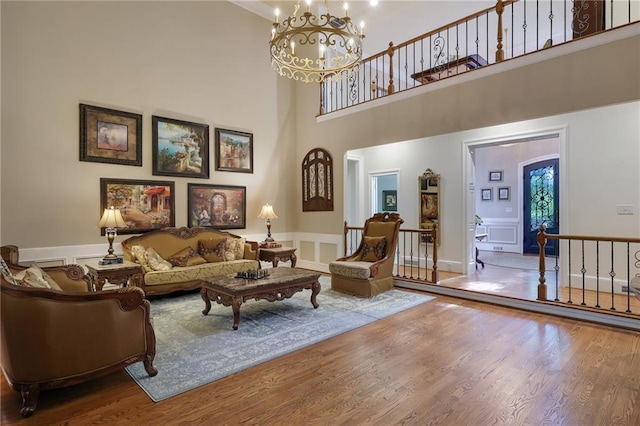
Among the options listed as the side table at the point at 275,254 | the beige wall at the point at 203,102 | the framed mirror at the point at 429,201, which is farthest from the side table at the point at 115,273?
the framed mirror at the point at 429,201

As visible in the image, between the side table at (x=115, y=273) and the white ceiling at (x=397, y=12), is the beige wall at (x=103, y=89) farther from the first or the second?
the side table at (x=115, y=273)

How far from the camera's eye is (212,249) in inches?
224

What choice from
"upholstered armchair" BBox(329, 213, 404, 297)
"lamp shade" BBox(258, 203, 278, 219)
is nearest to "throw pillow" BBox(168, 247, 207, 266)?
"lamp shade" BBox(258, 203, 278, 219)

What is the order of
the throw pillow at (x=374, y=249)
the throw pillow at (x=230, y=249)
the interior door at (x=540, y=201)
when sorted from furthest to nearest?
the interior door at (x=540, y=201) → the throw pillow at (x=230, y=249) → the throw pillow at (x=374, y=249)

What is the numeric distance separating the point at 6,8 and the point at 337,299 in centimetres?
574

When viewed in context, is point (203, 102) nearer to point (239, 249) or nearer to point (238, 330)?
point (239, 249)

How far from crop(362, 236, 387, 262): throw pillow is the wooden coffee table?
4.40 feet

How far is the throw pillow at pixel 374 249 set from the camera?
5.48 meters

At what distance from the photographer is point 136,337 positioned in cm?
264

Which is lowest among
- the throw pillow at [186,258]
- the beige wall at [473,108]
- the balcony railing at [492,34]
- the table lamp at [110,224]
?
the throw pillow at [186,258]

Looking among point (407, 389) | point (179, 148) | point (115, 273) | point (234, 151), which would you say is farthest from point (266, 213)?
point (407, 389)

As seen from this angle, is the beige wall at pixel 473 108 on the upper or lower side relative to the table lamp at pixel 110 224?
upper

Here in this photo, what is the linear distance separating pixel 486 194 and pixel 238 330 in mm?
8375

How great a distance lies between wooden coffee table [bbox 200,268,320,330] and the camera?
3.69m
